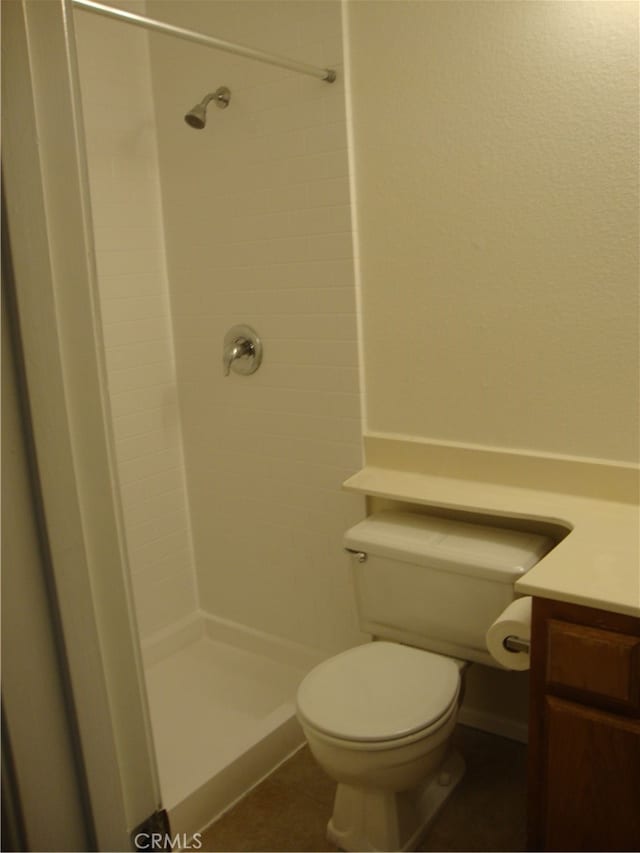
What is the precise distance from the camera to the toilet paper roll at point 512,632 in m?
1.53

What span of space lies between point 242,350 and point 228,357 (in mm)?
58

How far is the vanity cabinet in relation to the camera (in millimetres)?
Answer: 1369

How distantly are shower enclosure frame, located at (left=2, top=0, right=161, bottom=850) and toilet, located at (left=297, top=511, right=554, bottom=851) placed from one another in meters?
1.19

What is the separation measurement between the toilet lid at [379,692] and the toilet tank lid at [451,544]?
0.26 meters

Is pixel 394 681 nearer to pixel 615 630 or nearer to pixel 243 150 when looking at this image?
pixel 615 630

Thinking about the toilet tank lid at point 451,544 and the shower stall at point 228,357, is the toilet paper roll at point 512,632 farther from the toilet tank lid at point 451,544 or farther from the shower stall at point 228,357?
the shower stall at point 228,357

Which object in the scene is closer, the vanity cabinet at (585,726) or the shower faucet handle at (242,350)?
the vanity cabinet at (585,726)

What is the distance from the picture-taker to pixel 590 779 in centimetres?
144

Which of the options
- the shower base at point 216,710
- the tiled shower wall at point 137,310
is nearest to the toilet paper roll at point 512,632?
the shower base at point 216,710

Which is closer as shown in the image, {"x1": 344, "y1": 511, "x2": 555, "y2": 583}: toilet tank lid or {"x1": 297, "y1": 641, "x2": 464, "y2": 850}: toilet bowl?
{"x1": 297, "y1": 641, "x2": 464, "y2": 850}: toilet bowl

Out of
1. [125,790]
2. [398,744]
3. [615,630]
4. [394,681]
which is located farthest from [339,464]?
[125,790]

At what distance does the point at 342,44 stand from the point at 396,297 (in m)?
0.73

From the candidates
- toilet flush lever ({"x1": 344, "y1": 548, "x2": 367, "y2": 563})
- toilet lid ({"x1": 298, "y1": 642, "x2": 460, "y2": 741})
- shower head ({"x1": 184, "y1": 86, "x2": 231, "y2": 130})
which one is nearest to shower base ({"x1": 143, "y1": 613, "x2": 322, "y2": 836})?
toilet lid ({"x1": 298, "y1": 642, "x2": 460, "y2": 741})

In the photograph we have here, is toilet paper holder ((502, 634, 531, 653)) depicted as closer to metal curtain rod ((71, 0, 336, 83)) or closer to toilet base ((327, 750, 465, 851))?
toilet base ((327, 750, 465, 851))
